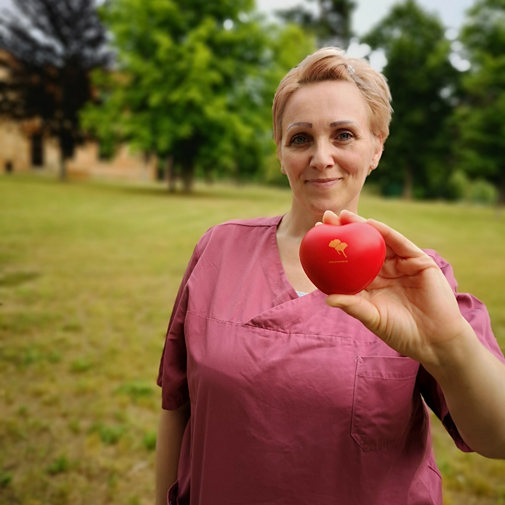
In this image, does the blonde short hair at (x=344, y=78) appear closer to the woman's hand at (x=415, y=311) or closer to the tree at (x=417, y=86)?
the woman's hand at (x=415, y=311)

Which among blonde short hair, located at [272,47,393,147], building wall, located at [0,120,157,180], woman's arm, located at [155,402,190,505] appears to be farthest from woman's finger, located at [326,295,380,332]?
building wall, located at [0,120,157,180]

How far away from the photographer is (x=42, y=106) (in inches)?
1086

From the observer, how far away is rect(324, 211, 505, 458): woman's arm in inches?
44.8

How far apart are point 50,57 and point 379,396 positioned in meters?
32.0

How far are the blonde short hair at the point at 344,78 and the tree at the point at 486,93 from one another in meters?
21.6

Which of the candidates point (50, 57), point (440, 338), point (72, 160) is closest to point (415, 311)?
point (440, 338)

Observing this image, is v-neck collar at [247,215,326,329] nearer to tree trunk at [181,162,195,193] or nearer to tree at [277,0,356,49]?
tree trunk at [181,162,195,193]

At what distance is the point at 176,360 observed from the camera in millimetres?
1657

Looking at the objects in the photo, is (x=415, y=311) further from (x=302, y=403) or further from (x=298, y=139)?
(x=298, y=139)

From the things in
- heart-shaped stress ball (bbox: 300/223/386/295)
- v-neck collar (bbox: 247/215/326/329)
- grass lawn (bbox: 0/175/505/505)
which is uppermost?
heart-shaped stress ball (bbox: 300/223/386/295)

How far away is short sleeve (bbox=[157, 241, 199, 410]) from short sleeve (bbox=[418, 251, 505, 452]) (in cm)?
85

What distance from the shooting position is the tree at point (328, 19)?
119 feet

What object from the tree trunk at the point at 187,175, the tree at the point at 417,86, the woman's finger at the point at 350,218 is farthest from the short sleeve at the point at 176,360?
the tree at the point at 417,86

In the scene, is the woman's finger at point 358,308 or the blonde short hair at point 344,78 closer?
the woman's finger at point 358,308
